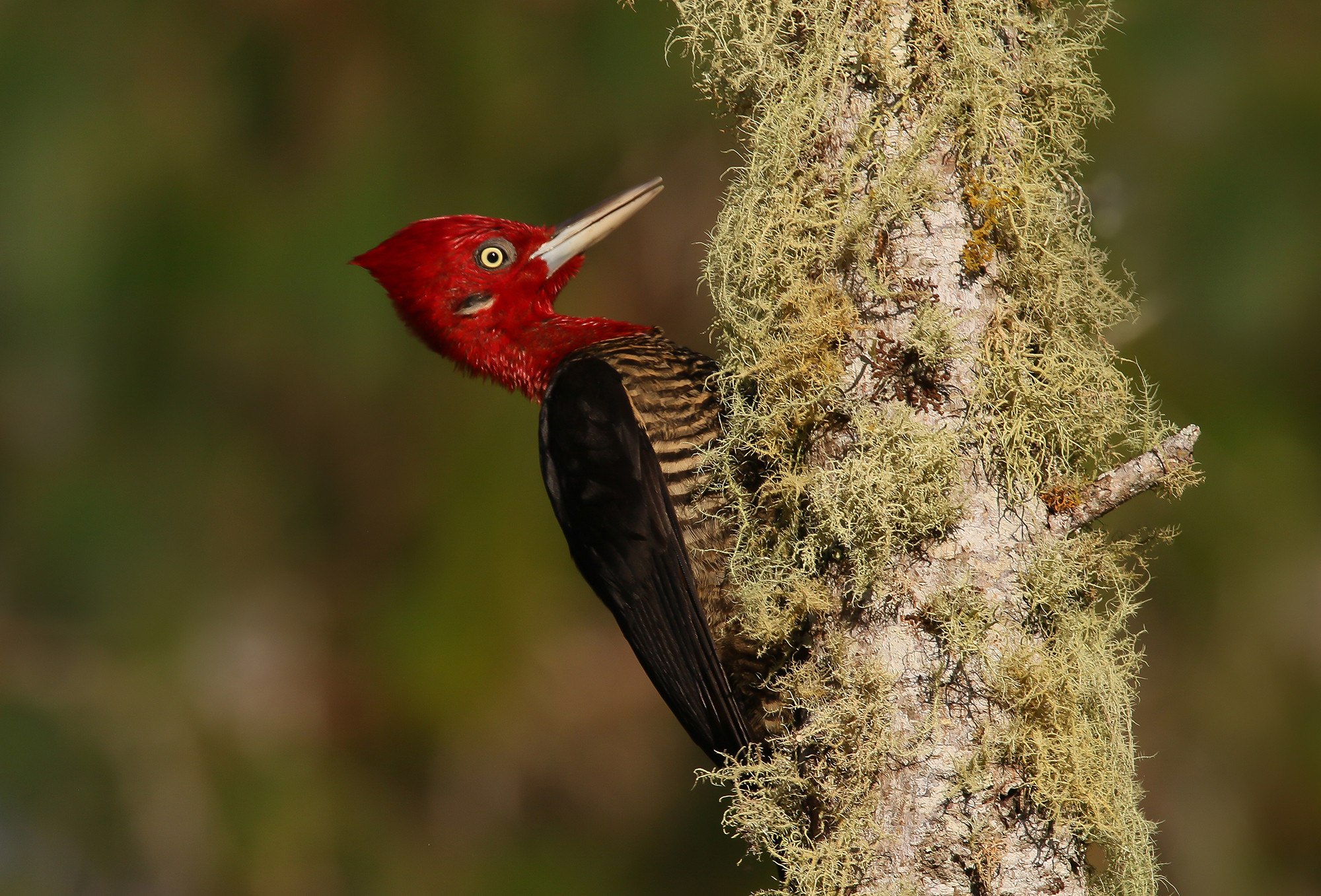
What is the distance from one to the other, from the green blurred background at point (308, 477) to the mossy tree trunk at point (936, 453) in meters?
3.34

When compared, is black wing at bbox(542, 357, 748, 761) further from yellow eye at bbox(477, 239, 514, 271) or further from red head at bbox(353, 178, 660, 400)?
yellow eye at bbox(477, 239, 514, 271)

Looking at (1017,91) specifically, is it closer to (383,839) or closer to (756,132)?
(756,132)

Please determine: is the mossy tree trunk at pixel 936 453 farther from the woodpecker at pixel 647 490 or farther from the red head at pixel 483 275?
the red head at pixel 483 275

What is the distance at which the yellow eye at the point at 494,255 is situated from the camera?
3.65 m

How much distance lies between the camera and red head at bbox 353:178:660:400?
360 cm

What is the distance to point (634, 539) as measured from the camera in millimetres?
2996

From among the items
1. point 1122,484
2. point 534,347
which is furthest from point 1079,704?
point 534,347

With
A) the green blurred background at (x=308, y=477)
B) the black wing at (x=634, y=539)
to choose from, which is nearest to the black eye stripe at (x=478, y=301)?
the black wing at (x=634, y=539)

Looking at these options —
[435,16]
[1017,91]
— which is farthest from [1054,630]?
[435,16]

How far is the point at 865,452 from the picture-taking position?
204 centimetres

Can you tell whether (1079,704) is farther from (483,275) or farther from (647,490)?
(483,275)

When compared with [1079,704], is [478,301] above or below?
below

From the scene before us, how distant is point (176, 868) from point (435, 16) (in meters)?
4.48

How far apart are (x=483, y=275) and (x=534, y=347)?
0.32 meters
